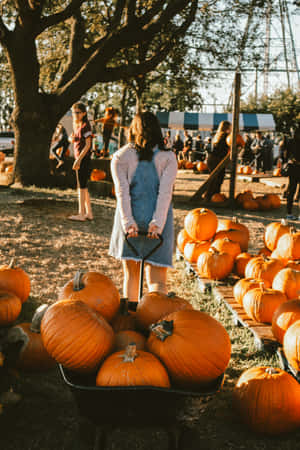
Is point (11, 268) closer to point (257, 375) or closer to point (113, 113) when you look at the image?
point (257, 375)

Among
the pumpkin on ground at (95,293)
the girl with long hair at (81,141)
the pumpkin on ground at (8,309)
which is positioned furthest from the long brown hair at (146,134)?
the girl with long hair at (81,141)

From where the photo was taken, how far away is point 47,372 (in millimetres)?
2936

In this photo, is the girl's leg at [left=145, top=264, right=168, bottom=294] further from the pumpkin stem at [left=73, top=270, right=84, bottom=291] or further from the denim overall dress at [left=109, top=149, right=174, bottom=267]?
the pumpkin stem at [left=73, top=270, right=84, bottom=291]

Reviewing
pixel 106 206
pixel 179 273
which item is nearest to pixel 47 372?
pixel 179 273

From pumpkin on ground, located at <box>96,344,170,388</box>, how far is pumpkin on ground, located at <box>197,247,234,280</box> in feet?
9.12

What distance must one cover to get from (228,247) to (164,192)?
1.90m

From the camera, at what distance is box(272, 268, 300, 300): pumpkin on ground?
12.0ft

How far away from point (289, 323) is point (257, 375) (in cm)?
65

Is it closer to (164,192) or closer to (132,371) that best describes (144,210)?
(164,192)

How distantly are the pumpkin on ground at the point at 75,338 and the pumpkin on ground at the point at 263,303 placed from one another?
1878 mm

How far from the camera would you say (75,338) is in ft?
6.49

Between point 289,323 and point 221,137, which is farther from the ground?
point 221,137

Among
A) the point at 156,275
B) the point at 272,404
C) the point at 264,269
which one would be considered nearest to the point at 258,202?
the point at 264,269

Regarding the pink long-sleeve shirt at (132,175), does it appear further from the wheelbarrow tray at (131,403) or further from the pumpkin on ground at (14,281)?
the wheelbarrow tray at (131,403)
